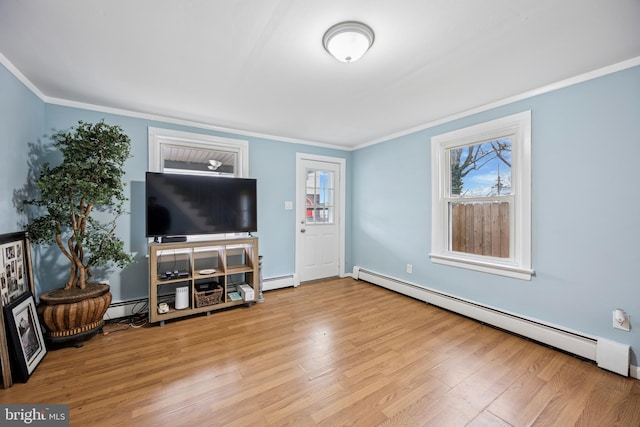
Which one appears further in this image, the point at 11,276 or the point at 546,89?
the point at 546,89

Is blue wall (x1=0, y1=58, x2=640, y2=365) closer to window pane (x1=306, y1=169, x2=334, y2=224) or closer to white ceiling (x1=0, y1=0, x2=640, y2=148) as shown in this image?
white ceiling (x1=0, y1=0, x2=640, y2=148)

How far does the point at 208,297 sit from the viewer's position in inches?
115

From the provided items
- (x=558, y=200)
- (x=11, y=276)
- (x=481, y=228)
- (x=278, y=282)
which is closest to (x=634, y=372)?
(x=558, y=200)

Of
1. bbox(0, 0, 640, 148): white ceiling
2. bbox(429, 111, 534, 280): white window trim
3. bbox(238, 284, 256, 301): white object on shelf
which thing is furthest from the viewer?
bbox(238, 284, 256, 301): white object on shelf

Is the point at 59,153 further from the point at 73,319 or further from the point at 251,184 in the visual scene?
the point at 251,184

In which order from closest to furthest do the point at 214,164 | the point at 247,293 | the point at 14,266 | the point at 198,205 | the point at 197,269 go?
1. the point at 14,266
2. the point at 198,205
3. the point at 247,293
4. the point at 197,269
5. the point at 214,164

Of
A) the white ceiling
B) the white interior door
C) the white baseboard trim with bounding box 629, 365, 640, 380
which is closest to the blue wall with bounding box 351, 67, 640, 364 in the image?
Answer: the white baseboard trim with bounding box 629, 365, 640, 380

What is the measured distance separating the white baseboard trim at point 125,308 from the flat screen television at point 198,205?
0.84m

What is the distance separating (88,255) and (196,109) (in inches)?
77.7

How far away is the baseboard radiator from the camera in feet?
6.15

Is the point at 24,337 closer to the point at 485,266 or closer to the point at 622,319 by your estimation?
the point at 485,266

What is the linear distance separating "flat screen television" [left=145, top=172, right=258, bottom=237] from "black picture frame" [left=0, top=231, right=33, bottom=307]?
2.88 ft

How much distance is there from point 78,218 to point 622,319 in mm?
4795

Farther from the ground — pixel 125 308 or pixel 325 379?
pixel 125 308
